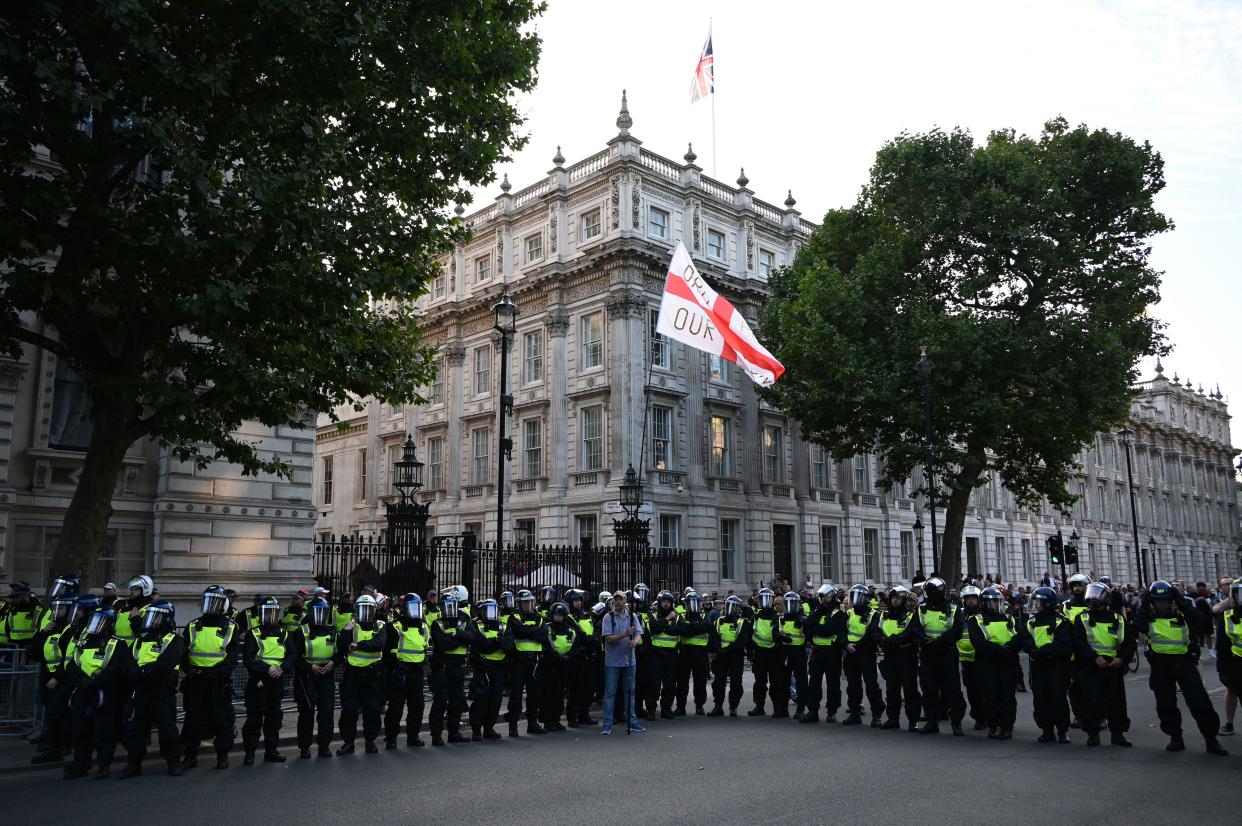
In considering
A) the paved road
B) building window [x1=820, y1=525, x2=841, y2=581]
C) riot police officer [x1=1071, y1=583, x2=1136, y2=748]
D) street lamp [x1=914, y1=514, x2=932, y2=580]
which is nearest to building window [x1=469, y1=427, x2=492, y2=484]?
building window [x1=820, y1=525, x2=841, y2=581]

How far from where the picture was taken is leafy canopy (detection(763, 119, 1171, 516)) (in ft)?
98.1

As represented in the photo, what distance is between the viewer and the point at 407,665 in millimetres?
12641

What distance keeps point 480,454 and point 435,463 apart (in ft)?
10.4

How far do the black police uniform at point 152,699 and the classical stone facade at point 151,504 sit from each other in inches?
311

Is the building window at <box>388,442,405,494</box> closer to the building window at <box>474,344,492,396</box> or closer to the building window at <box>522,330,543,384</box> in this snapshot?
→ the building window at <box>474,344,492,396</box>

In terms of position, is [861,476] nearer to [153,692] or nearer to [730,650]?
[730,650]

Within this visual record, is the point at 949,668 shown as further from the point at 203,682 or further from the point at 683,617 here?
the point at 203,682

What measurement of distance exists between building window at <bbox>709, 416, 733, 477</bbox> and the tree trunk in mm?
27174

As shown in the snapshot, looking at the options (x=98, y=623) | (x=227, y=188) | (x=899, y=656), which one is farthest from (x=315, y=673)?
(x=899, y=656)

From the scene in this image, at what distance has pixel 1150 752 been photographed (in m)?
11.7

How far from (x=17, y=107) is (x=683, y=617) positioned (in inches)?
449

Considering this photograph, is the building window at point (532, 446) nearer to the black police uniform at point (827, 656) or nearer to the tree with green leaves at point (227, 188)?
the tree with green leaves at point (227, 188)

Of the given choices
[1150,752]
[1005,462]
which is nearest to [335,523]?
[1005,462]

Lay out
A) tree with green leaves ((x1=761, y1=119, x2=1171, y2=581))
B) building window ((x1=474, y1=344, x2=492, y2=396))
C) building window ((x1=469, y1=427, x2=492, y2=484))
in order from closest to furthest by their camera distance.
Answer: tree with green leaves ((x1=761, y1=119, x2=1171, y2=581))
building window ((x1=469, y1=427, x2=492, y2=484))
building window ((x1=474, y1=344, x2=492, y2=396))
